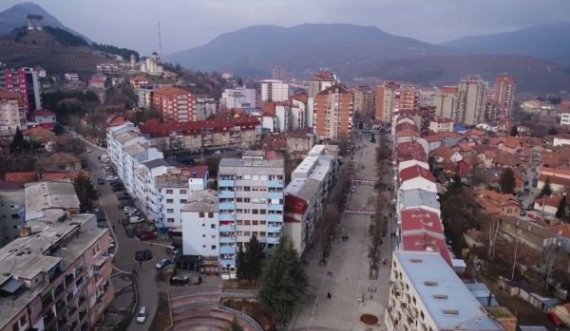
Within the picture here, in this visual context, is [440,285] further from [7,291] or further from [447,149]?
[447,149]

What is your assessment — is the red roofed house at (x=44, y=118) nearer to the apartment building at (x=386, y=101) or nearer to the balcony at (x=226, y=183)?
the balcony at (x=226, y=183)

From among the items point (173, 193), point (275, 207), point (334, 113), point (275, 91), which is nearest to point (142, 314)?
point (275, 207)

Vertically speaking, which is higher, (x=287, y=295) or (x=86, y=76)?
(x=86, y=76)

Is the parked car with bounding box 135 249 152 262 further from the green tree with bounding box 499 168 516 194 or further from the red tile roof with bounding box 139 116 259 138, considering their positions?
the green tree with bounding box 499 168 516 194

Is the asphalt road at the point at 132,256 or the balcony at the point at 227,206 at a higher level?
the balcony at the point at 227,206

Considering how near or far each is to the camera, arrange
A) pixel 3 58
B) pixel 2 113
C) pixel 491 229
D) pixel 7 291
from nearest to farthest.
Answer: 1. pixel 7 291
2. pixel 491 229
3. pixel 2 113
4. pixel 3 58

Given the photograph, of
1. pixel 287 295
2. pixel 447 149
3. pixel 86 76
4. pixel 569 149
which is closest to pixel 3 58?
pixel 86 76

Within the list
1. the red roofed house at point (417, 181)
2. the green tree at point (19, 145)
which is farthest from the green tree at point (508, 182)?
the green tree at point (19, 145)
